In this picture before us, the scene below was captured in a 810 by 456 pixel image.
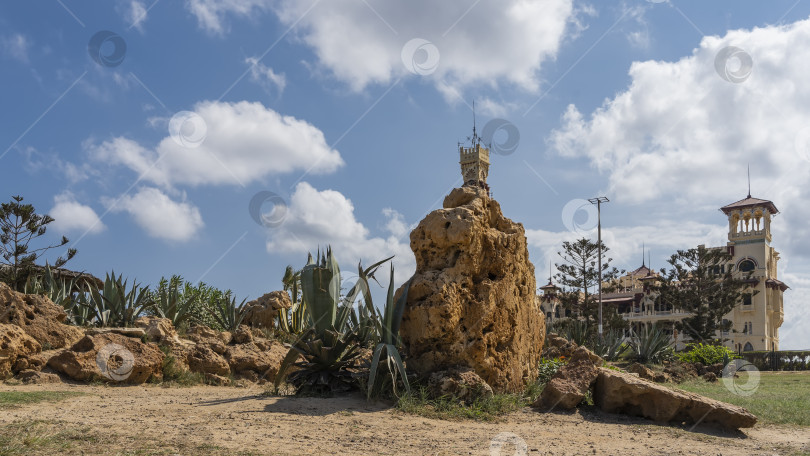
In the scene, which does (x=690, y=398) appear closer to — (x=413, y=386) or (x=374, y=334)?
(x=413, y=386)

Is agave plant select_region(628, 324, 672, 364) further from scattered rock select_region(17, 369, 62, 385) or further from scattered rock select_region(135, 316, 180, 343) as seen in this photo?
scattered rock select_region(17, 369, 62, 385)

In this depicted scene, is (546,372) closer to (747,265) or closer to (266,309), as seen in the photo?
(266,309)

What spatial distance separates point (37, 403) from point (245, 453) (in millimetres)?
3991

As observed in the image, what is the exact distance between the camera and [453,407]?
8336mm

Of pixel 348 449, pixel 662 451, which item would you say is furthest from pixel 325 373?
pixel 662 451

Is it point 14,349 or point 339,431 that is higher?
point 14,349

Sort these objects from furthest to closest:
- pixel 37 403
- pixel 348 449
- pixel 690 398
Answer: pixel 690 398, pixel 37 403, pixel 348 449

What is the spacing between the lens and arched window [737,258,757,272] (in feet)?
197

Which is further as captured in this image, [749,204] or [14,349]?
[749,204]

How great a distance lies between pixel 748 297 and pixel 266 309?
182 ft

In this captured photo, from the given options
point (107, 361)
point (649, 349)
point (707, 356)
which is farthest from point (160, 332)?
point (707, 356)

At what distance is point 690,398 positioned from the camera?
864 centimetres

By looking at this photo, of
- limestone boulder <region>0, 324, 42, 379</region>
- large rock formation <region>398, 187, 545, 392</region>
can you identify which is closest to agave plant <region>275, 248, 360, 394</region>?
large rock formation <region>398, 187, 545, 392</region>

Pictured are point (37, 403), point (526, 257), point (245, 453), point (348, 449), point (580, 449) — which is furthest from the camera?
point (526, 257)
